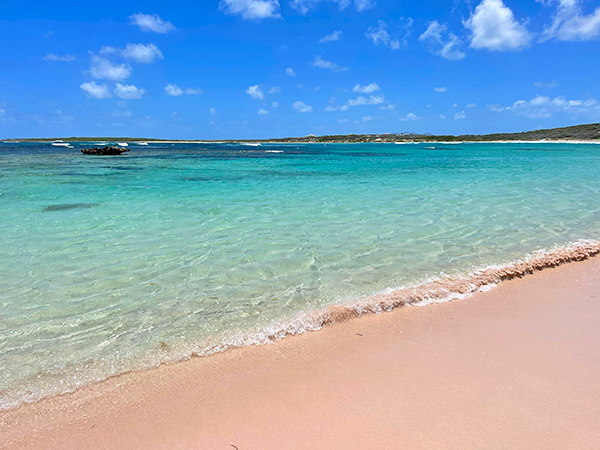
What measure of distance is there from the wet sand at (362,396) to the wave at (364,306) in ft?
0.37

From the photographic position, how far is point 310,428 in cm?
251

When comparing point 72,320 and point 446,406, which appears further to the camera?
point 72,320

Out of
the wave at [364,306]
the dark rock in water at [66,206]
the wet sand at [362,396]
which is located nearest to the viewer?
the wet sand at [362,396]

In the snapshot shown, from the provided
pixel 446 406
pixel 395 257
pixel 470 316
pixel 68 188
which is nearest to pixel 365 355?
pixel 446 406

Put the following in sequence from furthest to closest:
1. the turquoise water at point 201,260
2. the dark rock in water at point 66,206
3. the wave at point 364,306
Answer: the dark rock in water at point 66,206, the turquoise water at point 201,260, the wave at point 364,306

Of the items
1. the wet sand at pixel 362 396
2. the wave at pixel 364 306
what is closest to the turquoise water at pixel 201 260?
the wave at pixel 364 306

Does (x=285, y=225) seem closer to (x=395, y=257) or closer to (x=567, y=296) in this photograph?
(x=395, y=257)

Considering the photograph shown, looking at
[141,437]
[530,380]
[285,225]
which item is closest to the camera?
[141,437]

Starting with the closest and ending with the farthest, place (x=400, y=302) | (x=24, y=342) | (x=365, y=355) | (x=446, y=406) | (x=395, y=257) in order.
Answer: (x=446, y=406), (x=365, y=355), (x=24, y=342), (x=400, y=302), (x=395, y=257)

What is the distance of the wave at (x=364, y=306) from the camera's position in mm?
3033

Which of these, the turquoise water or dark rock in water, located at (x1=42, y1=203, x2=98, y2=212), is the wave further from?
dark rock in water, located at (x1=42, y1=203, x2=98, y2=212)

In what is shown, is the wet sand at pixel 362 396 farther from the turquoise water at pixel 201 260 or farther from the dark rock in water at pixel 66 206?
the dark rock in water at pixel 66 206

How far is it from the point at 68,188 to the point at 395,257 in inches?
583

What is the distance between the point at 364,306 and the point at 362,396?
5.02 feet
